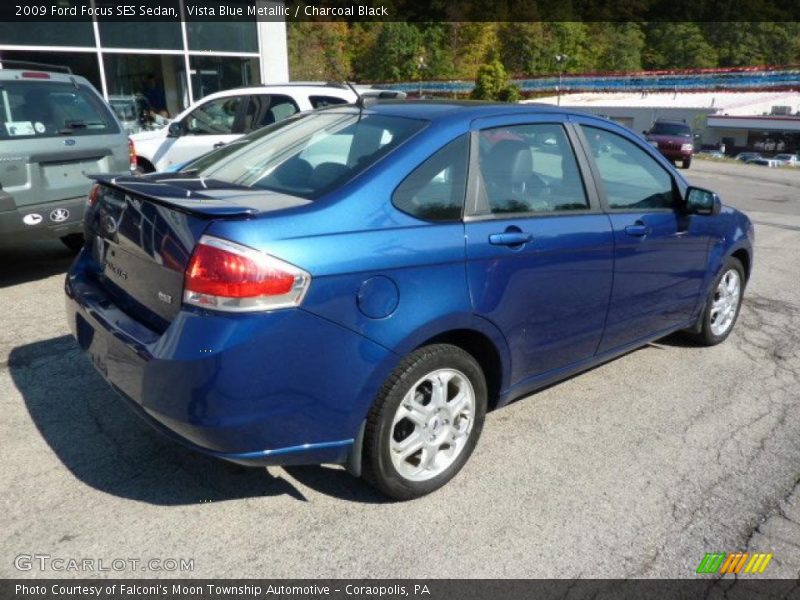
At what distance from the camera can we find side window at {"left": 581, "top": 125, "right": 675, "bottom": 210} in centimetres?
364

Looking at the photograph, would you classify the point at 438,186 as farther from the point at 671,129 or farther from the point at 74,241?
the point at 671,129

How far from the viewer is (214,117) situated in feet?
28.2

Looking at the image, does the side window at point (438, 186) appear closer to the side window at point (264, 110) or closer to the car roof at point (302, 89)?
the car roof at point (302, 89)

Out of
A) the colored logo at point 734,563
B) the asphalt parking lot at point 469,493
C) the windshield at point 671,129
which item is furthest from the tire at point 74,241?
the windshield at point 671,129

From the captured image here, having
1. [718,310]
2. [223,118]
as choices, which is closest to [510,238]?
[718,310]

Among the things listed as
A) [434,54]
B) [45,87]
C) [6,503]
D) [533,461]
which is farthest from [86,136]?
[434,54]

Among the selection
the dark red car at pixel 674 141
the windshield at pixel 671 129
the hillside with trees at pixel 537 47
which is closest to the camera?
Result: the dark red car at pixel 674 141

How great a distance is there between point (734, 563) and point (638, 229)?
1768 millimetres

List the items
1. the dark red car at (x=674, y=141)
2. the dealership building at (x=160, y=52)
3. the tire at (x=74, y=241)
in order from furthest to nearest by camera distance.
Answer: the dark red car at (x=674, y=141) → the dealership building at (x=160, y=52) → the tire at (x=74, y=241)

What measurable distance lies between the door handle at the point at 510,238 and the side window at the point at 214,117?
6324 mm

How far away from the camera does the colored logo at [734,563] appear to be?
259 cm

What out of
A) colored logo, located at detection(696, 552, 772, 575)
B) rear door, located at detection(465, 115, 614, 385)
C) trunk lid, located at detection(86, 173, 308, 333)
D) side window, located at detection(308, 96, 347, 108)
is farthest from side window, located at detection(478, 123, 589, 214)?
side window, located at detection(308, 96, 347, 108)

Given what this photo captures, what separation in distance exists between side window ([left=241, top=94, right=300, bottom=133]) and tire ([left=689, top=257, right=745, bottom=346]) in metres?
5.35

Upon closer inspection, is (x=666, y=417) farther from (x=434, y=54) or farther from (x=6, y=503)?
(x=434, y=54)
